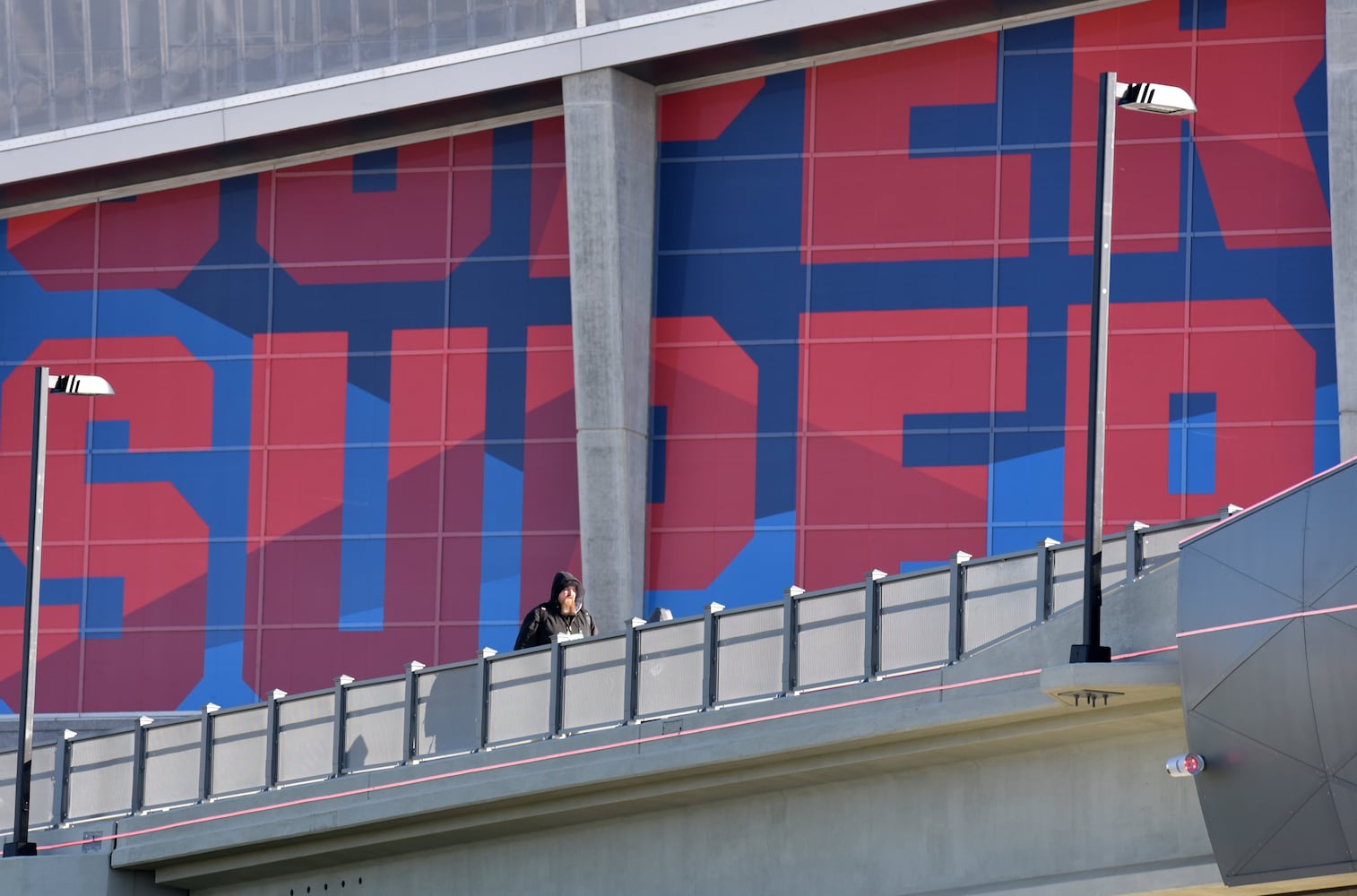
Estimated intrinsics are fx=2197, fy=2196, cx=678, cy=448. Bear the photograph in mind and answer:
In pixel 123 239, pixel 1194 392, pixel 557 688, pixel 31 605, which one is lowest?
pixel 557 688

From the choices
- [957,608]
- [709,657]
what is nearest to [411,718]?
[709,657]

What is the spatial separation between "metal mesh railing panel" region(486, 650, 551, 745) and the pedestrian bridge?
0.08 feet

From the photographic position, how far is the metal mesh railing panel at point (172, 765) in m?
23.4

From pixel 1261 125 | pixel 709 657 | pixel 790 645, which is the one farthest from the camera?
pixel 1261 125

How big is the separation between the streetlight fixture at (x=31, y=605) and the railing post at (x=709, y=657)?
26.7ft

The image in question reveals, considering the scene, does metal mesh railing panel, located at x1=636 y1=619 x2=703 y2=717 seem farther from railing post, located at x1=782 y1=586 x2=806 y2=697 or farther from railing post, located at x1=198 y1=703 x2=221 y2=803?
railing post, located at x1=198 y1=703 x2=221 y2=803

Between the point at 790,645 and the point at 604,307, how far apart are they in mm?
14452

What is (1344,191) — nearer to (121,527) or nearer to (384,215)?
(384,215)

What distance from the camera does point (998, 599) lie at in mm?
19078

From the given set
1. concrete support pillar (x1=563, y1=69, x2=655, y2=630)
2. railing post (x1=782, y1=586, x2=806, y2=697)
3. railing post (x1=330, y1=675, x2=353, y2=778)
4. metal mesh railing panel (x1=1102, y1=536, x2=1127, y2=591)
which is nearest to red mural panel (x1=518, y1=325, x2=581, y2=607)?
concrete support pillar (x1=563, y1=69, x2=655, y2=630)

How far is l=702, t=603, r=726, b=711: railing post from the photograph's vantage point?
2031 cm

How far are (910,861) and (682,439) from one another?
1522 cm

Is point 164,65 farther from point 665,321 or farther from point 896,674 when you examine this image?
point 896,674

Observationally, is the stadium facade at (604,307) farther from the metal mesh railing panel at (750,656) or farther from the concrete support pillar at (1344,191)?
the metal mesh railing panel at (750,656)
